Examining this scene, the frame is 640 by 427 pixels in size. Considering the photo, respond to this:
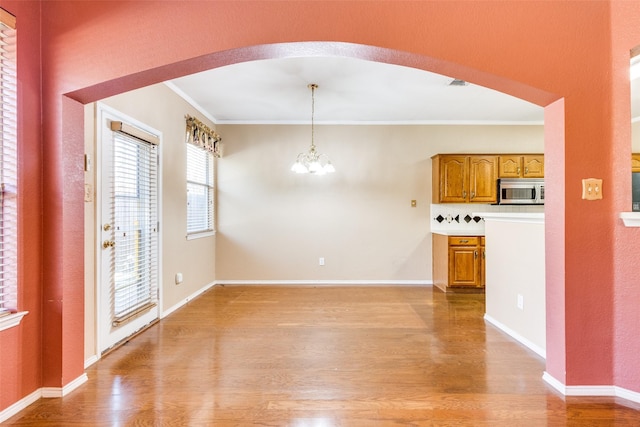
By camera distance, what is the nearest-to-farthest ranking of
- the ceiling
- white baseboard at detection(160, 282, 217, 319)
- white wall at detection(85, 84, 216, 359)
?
white wall at detection(85, 84, 216, 359) < the ceiling < white baseboard at detection(160, 282, 217, 319)

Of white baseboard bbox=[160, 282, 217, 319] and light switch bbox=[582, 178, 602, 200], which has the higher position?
light switch bbox=[582, 178, 602, 200]

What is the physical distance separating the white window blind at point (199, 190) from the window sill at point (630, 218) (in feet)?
14.5

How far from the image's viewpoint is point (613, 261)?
213cm

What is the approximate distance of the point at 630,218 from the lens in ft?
6.71

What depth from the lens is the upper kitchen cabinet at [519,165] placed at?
16.7ft

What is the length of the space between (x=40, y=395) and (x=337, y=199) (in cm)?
418

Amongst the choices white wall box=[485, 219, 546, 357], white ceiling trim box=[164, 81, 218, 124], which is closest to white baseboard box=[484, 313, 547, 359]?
white wall box=[485, 219, 546, 357]

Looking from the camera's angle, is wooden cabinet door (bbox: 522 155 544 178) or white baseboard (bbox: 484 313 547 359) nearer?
white baseboard (bbox: 484 313 547 359)

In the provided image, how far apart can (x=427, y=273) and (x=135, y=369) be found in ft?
14.0

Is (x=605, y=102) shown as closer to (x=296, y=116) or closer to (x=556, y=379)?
(x=556, y=379)

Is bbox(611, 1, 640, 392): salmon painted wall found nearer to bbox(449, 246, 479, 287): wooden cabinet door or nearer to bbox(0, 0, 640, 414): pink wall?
bbox(0, 0, 640, 414): pink wall

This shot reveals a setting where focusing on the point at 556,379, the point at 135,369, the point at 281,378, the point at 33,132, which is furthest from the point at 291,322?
the point at 33,132

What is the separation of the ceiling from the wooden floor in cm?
239

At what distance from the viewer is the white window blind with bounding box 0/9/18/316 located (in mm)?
1939
